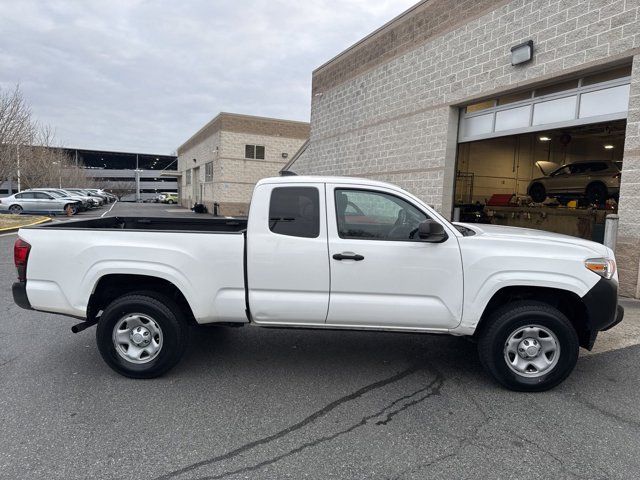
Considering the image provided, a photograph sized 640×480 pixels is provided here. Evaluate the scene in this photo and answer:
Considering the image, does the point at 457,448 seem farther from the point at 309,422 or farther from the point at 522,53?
the point at 522,53

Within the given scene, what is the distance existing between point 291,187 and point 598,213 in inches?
349

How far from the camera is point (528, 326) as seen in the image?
402cm

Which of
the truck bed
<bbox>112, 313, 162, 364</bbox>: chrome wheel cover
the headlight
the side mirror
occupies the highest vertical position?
the side mirror

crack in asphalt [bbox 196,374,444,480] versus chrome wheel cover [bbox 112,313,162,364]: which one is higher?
chrome wheel cover [bbox 112,313,162,364]

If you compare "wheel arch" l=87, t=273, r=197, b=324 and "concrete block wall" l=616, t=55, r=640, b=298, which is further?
"concrete block wall" l=616, t=55, r=640, b=298

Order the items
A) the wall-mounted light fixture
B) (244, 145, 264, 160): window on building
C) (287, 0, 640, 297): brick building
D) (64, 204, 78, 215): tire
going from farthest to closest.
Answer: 1. (244, 145, 264, 160): window on building
2. (64, 204, 78, 215): tire
3. the wall-mounted light fixture
4. (287, 0, 640, 297): brick building

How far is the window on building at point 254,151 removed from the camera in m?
32.8

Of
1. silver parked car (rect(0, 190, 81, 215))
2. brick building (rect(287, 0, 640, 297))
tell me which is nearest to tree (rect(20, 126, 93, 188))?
silver parked car (rect(0, 190, 81, 215))

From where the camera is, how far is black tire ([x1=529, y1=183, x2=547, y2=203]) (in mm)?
15306

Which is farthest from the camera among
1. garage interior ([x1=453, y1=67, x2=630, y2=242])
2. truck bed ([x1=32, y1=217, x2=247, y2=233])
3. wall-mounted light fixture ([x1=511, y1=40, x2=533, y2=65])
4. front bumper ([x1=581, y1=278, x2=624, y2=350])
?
wall-mounted light fixture ([x1=511, y1=40, x2=533, y2=65])

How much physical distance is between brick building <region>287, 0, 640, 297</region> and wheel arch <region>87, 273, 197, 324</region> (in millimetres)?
7501

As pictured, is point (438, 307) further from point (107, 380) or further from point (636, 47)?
point (636, 47)

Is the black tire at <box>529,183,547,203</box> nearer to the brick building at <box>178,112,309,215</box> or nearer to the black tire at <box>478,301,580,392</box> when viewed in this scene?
the black tire at <box>478,301,580,392</box>

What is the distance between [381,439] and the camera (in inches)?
128
